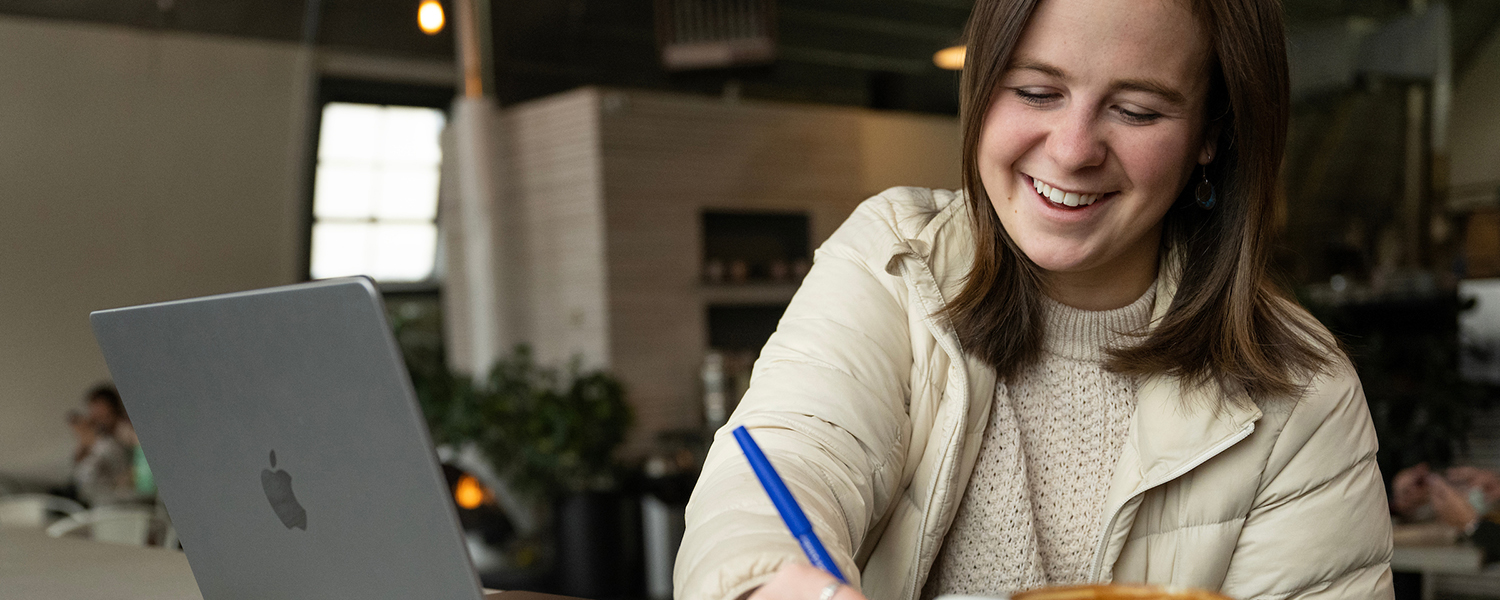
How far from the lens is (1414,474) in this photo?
3.00 metres

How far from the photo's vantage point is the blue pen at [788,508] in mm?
758

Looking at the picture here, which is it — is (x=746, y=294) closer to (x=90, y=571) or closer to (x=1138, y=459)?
(x=90, y=571)

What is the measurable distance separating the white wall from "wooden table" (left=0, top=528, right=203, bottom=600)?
522 centimetres

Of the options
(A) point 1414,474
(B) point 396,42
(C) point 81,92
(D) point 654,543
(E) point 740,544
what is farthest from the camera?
(B) point 396,42

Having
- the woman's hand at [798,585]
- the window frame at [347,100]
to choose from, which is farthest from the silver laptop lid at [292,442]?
the window frame at [347,100]

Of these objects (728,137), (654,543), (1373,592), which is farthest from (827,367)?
(728,137)

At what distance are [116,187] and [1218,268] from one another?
6308mm

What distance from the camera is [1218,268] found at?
1145 mm

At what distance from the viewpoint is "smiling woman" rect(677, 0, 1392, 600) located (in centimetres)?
98

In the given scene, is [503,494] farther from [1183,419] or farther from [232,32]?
[1183,419]

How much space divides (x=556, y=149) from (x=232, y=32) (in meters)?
2.11

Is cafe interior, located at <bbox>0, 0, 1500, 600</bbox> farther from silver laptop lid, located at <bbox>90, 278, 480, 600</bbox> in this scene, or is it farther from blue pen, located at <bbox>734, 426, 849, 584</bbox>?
silver laptop lid, located at <bbox>90, 278, 480, 600</bbox>

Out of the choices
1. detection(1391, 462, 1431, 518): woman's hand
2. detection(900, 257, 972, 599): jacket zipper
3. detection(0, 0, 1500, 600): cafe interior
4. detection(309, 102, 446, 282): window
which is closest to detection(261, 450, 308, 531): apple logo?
detection(900, 257, 972, 599): jacket zipper

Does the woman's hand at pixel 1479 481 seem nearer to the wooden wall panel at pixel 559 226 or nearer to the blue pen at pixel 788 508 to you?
the blue pen at pixel 788 508
